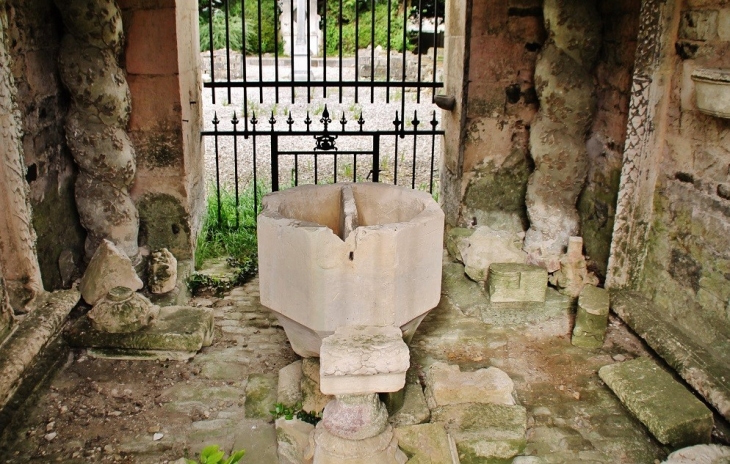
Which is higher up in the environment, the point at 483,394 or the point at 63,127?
the point at 63,127

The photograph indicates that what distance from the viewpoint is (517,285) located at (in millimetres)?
4773

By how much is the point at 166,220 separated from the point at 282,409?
2326 mm

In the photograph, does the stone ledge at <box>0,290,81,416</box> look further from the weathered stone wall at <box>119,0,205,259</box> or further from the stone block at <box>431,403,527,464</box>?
the stone block at <box>431,403,527,464</box>

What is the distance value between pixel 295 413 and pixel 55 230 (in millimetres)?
2176

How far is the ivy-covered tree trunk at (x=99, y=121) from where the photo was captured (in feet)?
15.1

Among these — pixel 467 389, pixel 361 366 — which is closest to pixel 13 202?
pixel 361 366

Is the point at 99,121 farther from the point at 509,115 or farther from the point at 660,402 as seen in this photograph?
the point at 660,402

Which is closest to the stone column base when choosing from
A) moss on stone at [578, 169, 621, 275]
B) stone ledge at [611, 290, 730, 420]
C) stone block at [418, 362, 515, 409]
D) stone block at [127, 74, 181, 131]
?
stone block at [418, 362, 515, 409]

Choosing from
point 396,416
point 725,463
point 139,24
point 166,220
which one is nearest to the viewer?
point 725,463

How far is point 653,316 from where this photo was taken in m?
4.25

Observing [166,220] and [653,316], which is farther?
[166,220]

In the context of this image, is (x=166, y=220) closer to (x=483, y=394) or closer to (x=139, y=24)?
(x=139, y=24)

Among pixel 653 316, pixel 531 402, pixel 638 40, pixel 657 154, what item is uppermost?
pixel 638 40

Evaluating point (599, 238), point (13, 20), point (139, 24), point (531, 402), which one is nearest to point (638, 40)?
point (599, 238)
